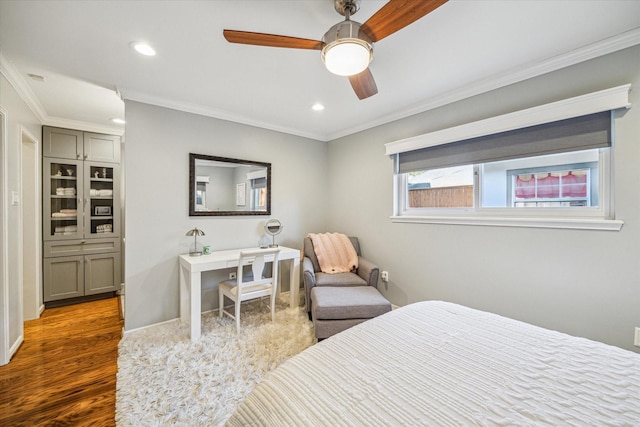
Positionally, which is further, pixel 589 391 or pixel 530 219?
pixel 530 219

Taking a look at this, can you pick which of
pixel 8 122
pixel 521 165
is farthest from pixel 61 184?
pixel 521 165

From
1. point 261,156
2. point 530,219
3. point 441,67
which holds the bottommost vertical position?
point 530,219

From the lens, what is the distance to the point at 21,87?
239 centimetres

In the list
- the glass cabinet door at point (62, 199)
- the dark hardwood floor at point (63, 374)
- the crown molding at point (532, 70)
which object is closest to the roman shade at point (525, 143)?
the crown molding at point (532, 70)

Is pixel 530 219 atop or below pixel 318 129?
below

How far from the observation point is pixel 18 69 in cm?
214

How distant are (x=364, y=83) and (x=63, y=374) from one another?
10.3 feet

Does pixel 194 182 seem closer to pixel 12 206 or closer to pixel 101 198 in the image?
pixel 12 206

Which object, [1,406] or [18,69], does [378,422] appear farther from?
[18,69]

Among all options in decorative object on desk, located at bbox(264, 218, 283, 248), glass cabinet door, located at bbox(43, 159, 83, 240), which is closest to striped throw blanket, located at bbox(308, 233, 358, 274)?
decorative object on desk, located at bbox(264, 218, 283, 248)

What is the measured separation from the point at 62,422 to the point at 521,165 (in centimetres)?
380

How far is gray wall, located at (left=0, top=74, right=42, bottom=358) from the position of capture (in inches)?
84.7

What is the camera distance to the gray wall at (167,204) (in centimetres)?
260

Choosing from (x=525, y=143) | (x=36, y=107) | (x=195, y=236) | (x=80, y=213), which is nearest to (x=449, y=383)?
(x=525, y=143)
